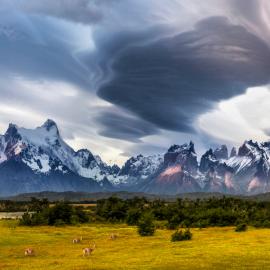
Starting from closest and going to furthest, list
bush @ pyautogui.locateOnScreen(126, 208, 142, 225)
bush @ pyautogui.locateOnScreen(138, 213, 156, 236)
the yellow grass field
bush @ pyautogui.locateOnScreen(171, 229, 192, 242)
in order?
the yellow grass field
bush @ pyautogui.locateOnScreen(171, 229, 192, 242)
bush @ pyautogui.locateOnScreen(138, 213, 156, 236)
bush @ pyautogui.locateOnScreen(126, 208, 142, 225)

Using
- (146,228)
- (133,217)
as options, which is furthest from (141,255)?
(133,217)

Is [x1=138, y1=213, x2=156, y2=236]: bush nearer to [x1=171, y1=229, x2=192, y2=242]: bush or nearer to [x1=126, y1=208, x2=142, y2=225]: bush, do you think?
[x1=171, y1=229, x2=192, y2=242]: bush

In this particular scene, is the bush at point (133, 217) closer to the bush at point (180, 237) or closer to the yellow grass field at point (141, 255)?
the yellow grass field at point (141, 255)

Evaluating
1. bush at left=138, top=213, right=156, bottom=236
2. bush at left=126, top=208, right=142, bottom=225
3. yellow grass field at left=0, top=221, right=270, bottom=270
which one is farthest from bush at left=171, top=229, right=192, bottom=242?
bush at left=126, top=208, right=142, bottom=225

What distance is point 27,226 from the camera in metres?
147

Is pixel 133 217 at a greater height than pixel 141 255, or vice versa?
pixel 133 217

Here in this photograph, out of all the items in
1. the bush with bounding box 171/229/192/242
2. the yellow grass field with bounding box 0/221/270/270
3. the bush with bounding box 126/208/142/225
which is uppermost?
the bush with bounding box 126/208/142/225

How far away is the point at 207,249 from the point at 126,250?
12.6m

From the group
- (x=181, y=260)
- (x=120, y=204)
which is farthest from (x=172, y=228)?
(x=181, y=260)

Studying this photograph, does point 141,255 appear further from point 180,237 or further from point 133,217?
point 133,217

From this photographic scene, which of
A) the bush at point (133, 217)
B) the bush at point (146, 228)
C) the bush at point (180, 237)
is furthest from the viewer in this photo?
the bush at point (133, 217)

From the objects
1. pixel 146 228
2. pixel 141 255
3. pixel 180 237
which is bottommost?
pixel 141 255

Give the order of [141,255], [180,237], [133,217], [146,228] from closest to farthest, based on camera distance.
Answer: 1. [141,255]
2. [180,237]
3. [146,228]
4. [133,217]

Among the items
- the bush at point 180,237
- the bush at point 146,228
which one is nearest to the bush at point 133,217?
the bush at point 146,228
